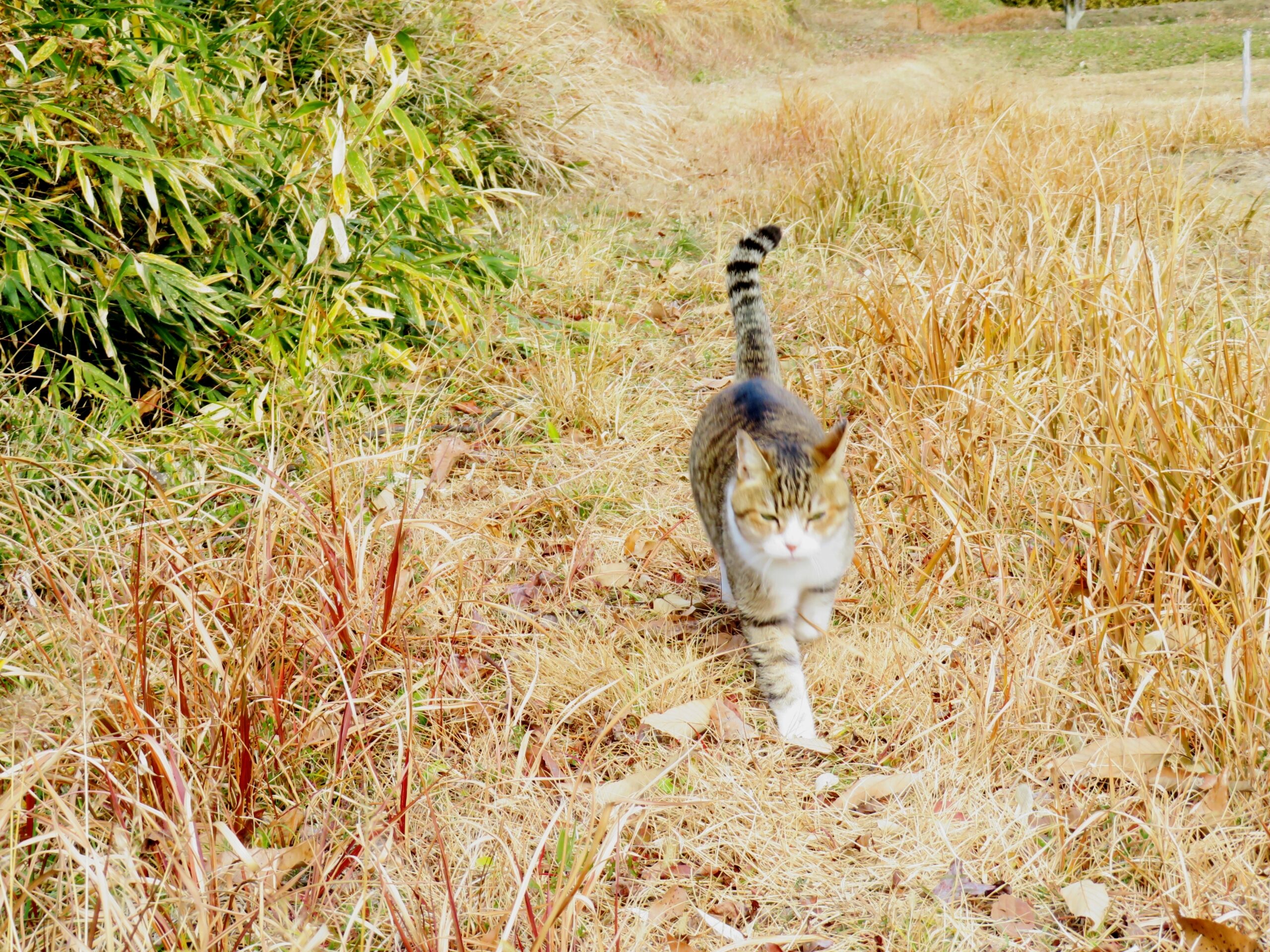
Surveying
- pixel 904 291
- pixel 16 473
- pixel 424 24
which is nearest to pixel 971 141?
pixel 904 291

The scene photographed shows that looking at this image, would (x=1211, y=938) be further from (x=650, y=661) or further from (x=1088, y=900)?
(x=650, y=661)

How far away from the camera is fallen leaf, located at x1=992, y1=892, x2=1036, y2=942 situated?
1637mm

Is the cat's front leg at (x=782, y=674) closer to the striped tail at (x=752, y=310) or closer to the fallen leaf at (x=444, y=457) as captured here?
the striped tail at (x=752, y=310)

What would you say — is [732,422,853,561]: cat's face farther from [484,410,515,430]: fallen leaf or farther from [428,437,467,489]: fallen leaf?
[484,410,515,430]: fallen leaf

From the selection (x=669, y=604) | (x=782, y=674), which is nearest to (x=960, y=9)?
(x=669, y=604)

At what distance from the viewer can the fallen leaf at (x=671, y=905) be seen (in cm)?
165

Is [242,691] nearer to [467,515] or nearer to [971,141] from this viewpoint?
[467,515]

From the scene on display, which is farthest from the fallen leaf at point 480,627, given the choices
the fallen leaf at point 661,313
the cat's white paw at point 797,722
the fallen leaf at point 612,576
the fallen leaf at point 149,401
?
the fallen leaf at point 661,313

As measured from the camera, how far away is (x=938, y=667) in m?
2.21

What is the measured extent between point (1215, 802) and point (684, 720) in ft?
3.27

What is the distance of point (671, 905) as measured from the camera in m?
1.67

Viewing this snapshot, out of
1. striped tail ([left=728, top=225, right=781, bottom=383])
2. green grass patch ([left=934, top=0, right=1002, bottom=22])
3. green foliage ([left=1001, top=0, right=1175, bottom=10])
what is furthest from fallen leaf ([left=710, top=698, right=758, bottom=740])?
green foliage ([left=1001, top=0, right=1175, bottom=10])

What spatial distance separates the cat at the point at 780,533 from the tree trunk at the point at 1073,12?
25.9 meters

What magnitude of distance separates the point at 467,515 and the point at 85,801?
1.51 meters
